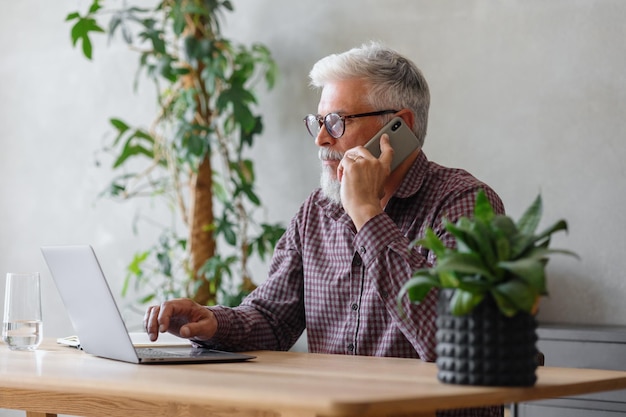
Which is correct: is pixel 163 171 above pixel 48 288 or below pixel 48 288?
above

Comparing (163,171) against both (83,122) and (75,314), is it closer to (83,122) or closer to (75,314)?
(83,122)

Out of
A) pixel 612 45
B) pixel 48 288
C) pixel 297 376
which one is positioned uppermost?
pixel 612 45

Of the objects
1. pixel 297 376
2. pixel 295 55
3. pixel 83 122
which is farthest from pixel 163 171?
pixel 297 376

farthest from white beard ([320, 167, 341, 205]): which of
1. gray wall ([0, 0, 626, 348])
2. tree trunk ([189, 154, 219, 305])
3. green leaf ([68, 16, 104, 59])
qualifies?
green leaf ([68, 16, 104, 59])

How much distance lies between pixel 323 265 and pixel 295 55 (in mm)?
1776

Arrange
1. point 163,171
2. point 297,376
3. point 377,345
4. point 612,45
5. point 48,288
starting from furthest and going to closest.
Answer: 1. point 48,288
2. point 163,171
3. point 612,45
4. point 377,345
5. point 297,376

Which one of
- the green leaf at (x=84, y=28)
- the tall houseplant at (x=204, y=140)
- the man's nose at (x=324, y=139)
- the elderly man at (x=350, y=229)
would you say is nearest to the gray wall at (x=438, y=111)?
the tall houseplant at (x=204, y=140)

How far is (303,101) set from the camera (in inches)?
153

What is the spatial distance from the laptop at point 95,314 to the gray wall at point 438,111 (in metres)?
1.75

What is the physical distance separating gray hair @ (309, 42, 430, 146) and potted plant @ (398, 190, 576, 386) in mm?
1037

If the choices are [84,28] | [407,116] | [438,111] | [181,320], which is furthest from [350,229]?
[84,28]

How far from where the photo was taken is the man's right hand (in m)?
2.01

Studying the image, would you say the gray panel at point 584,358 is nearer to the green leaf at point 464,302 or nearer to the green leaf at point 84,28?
the green leaf at point 464,302

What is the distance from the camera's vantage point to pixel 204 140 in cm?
367
